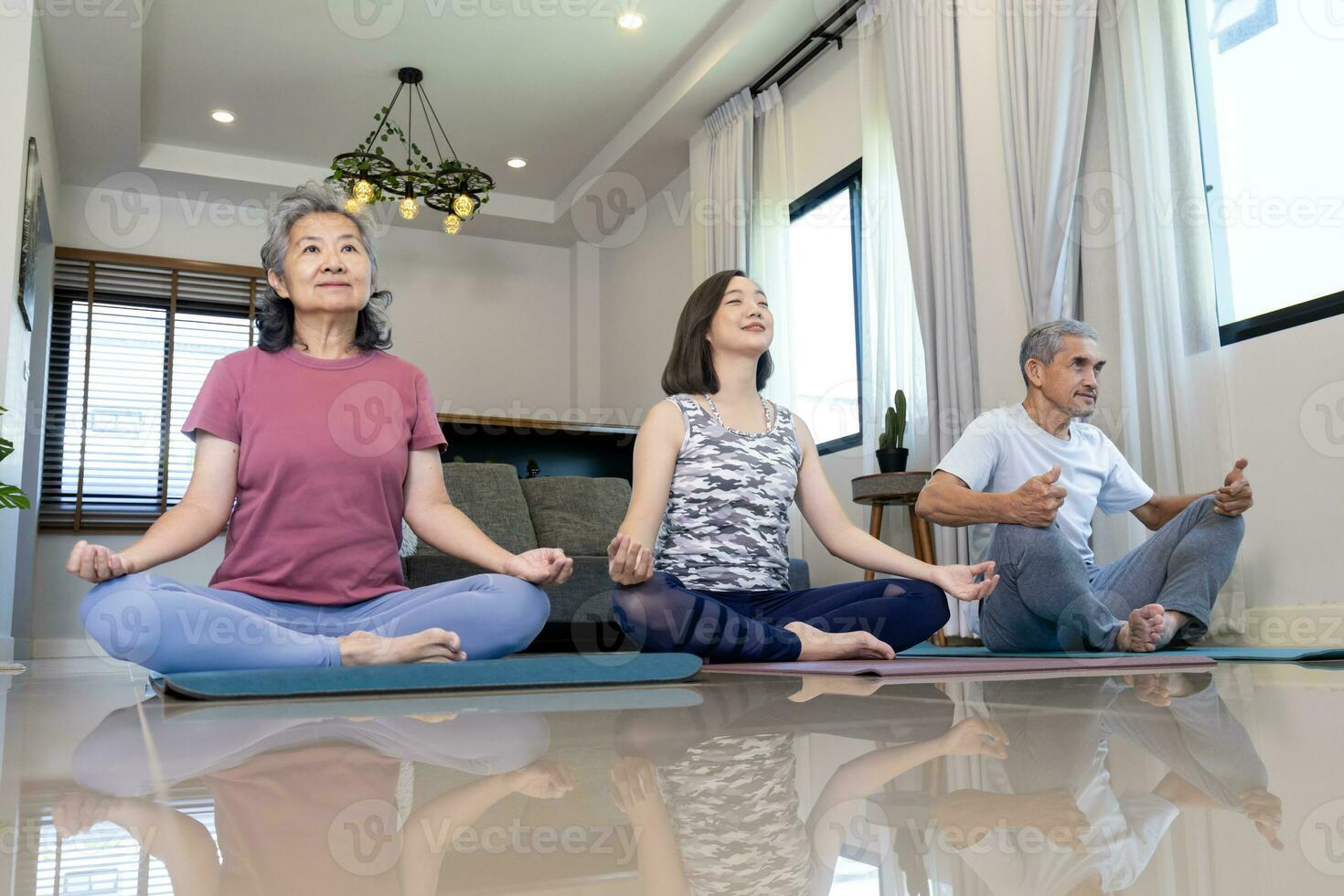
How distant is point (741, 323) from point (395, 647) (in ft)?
4.10

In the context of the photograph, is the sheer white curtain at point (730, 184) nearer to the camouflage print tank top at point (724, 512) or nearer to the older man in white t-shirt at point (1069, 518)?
the older man in white t-shirt at point (1069, 518)

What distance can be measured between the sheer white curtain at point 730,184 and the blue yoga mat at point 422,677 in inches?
171

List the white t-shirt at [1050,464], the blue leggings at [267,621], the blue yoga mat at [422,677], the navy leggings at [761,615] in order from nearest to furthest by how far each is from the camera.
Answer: the blue yoga mat at [422,677] < the blue leggings at [267,621] < the navy leggings at [761,615] < the white t-shirt at [1050,464]

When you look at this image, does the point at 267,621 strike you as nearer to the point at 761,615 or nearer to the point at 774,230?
the point at 761,615

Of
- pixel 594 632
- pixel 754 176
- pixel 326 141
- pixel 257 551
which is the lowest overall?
pixel 594 632

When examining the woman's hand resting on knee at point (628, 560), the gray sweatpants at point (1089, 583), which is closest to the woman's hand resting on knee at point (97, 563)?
the woman's hand resting on knee at point (628, 560)

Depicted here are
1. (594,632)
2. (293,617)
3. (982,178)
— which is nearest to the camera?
(293,617)

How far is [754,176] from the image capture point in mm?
5883

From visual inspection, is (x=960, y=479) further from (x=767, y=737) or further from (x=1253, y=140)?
(x=767, y=737)

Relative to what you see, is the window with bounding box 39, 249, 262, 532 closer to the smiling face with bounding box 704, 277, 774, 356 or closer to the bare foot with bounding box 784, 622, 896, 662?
the smiling face with bounding box 704, 277, 774, 356

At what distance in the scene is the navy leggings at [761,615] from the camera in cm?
202

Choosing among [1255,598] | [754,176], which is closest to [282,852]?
[1255,598]

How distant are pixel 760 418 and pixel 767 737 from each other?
1.67m

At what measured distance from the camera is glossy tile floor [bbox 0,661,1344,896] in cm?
38
